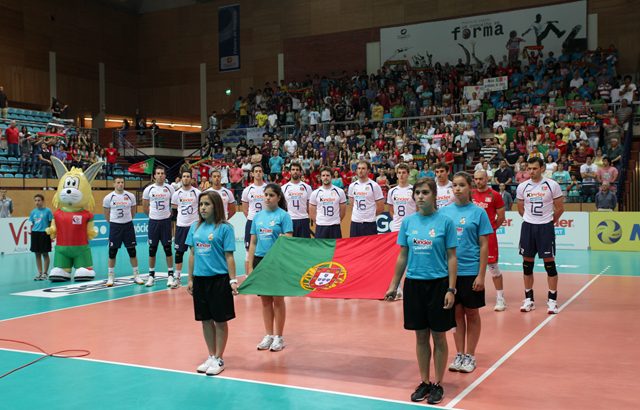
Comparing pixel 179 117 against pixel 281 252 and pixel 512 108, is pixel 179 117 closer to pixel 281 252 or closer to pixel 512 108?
pixel 512 108

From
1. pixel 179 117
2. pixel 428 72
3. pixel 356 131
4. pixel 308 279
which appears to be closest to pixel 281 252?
pixel 308 279

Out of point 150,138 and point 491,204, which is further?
point 150,138

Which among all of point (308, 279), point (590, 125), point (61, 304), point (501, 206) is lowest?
point (61, 304)

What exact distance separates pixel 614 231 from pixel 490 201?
11.1 meters

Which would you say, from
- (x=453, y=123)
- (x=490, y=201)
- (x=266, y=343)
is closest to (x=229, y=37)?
(x=453, y=123)

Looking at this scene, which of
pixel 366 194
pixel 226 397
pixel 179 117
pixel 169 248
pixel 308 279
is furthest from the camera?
pixel 179 117

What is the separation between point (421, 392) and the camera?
565cm

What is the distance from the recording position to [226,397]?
582 cm

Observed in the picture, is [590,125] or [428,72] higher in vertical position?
[428,72]

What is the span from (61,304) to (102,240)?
1243 cm

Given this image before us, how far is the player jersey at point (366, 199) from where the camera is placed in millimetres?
11875

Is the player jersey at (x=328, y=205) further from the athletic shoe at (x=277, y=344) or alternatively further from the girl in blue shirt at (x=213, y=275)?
the girl in blue shirt at (x=213, y=275)

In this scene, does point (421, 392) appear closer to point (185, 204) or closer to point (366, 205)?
point (366, 205)

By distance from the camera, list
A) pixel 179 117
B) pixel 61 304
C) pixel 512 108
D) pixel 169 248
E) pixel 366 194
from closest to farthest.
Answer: pixel 61 304, pixel 366 194, pixel 169 248, pixel 512 108, pixel 179 117
